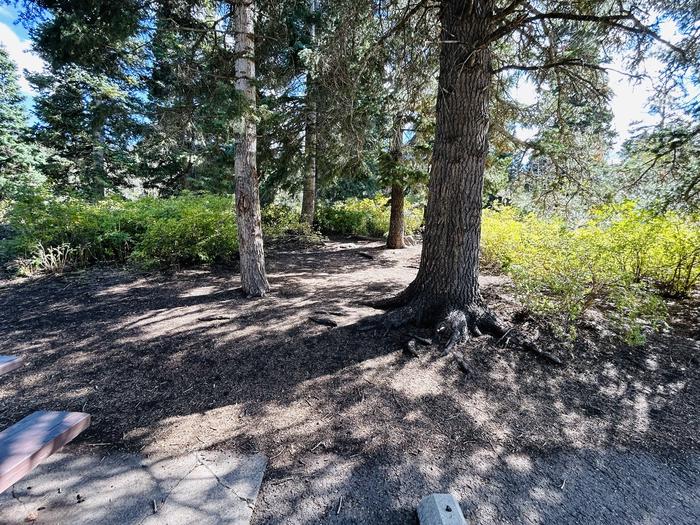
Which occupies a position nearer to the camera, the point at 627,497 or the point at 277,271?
the point at 627,497

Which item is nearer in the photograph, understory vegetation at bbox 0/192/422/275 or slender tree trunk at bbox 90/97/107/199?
understory vegetation at bbox 0/192/422/275

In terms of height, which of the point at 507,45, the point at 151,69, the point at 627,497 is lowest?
the point at 627,497

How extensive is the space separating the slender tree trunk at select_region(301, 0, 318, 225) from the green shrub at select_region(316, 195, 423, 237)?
5.31ft

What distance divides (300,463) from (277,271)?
454cm

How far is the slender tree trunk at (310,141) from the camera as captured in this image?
17.3 ft

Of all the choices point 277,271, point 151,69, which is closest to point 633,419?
point 277,271

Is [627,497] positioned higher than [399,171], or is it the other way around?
[399,171]

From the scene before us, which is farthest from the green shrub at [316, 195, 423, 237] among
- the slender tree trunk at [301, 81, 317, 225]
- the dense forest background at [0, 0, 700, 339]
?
the dense forest background at [0, 0, 700, 339]

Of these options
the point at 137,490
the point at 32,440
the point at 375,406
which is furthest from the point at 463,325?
the point at 32,440

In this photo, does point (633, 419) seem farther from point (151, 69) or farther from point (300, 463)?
point (151, 69)

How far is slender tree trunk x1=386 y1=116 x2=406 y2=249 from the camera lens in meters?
7.32

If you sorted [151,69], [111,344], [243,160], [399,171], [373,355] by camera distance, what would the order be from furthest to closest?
[151,69] → [399,171] → [243,160] → [111,344] → [373,355]

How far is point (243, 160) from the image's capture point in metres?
4.20

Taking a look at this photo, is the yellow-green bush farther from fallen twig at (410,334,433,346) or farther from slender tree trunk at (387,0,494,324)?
fallen twig at (410,334,433,346)
